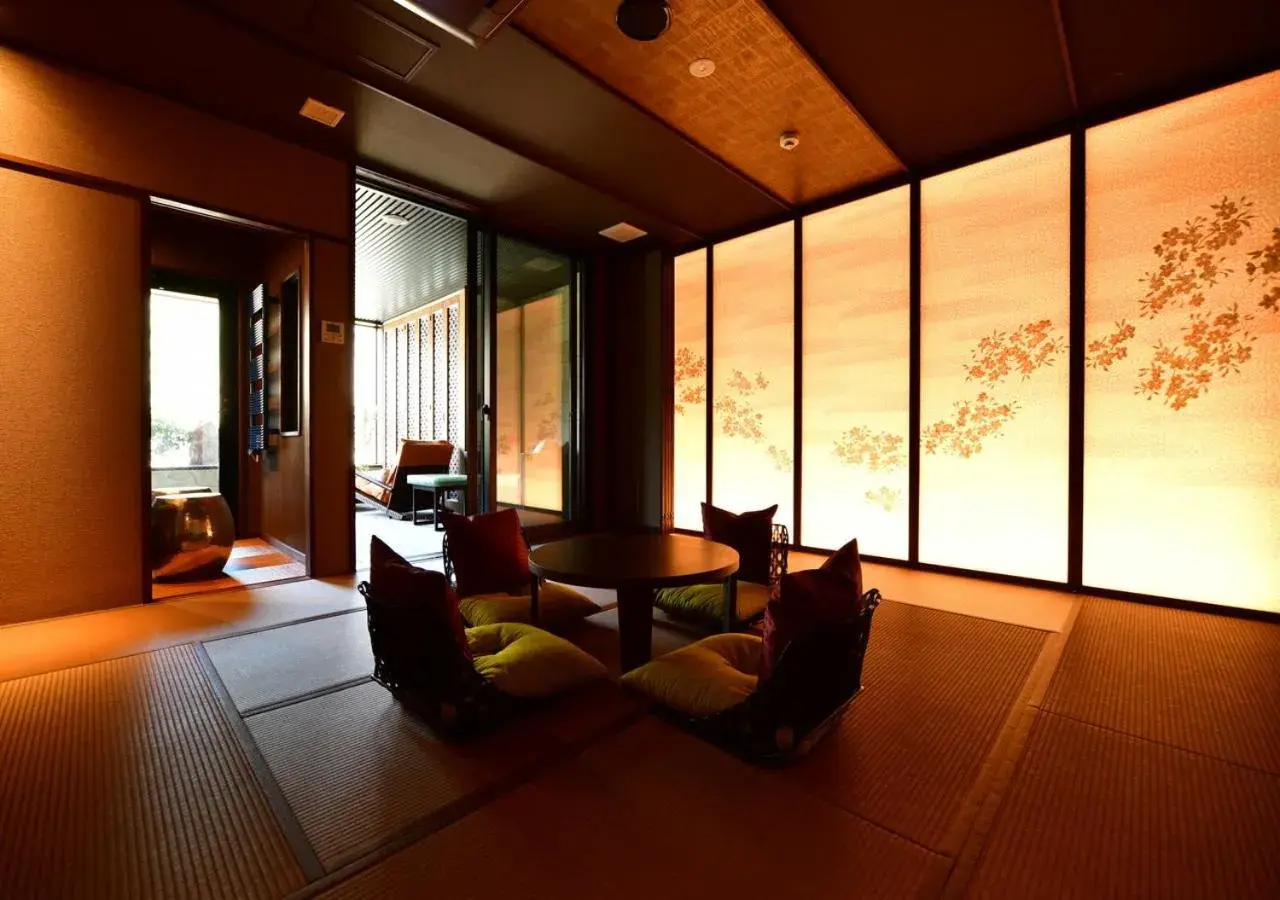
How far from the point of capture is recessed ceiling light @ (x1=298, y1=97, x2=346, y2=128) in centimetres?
309

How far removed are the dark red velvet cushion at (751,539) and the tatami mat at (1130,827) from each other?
139cm

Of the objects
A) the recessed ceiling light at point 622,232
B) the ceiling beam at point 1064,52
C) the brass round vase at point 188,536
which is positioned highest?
the ceiling beam at point 1064,52

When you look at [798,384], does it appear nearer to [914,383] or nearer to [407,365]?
[914,383]

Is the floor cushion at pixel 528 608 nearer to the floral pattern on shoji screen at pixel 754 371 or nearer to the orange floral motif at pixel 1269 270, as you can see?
the floral pattern on shoji screen at pixel 754 371

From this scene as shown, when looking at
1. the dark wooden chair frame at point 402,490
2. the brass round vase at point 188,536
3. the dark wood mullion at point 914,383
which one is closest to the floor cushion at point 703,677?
the dark wood mullion at point 914,383

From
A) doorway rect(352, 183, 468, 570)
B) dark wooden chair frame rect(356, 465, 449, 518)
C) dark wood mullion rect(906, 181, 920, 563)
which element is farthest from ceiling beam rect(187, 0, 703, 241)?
dark wooden chair frame rect(356, 465, 449, 518)

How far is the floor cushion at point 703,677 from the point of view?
68.9 inches

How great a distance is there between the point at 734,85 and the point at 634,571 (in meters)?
2.72

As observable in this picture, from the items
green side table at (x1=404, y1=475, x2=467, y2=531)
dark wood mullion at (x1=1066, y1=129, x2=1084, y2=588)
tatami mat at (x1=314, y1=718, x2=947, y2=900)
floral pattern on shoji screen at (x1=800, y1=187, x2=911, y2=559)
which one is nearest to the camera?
tatami mat at (x1=314, y1=718, x2=947, y2=900)

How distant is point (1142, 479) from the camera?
10.5 ft

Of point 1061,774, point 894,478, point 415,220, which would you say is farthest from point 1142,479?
point 415,220

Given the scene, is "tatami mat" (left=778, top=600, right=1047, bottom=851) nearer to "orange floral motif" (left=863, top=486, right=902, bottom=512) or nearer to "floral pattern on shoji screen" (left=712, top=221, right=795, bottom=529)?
"orange floral motif" (left=863, top=486, right=902, bottom=512)

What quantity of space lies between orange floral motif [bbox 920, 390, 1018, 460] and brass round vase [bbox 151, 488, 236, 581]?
491cm

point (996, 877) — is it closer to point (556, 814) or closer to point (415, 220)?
point (556, 814)
